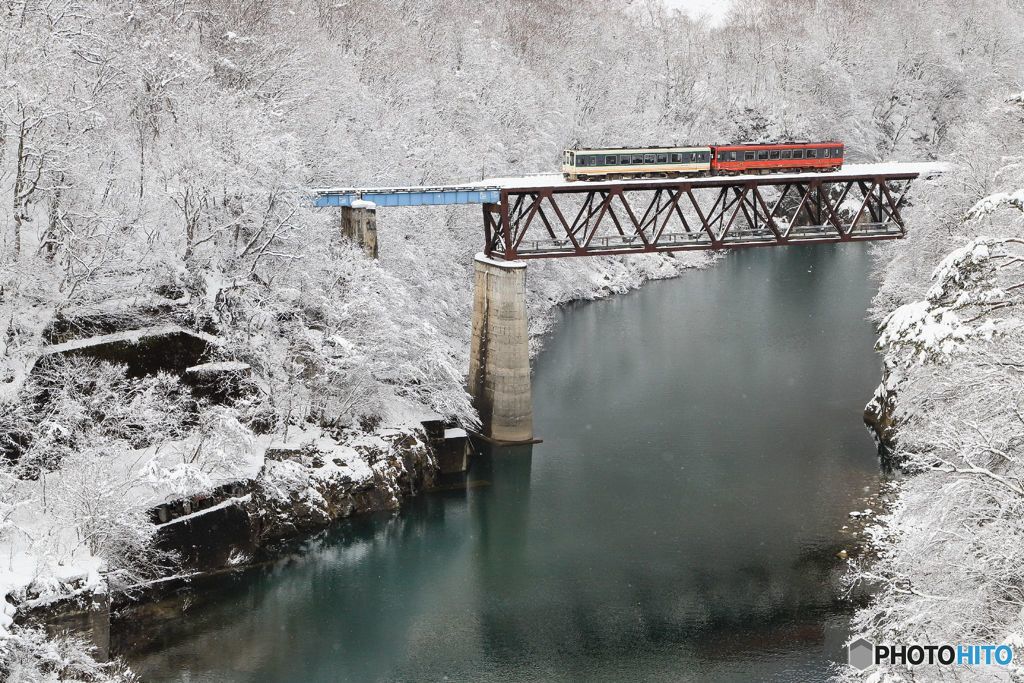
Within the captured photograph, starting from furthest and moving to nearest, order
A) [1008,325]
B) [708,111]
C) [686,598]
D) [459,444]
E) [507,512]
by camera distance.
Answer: [708,111]
[459,444]
[507,512]
[686,598]
[1008,325]

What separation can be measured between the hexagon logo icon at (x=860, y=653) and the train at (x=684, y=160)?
25908mm

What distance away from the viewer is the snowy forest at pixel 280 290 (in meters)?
18.2

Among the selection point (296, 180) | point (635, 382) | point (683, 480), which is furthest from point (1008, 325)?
point (635, 382)

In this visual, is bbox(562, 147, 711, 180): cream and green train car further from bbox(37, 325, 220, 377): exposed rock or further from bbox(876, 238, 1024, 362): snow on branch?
bbox(876, 238, 1024, 362): snow on branch

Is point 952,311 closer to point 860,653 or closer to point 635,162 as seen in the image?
point 860,653

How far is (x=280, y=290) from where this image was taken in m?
40.3

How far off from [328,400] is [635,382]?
1850cm

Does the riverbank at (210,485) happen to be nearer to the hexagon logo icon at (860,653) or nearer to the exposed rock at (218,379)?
the exposed rock at (218,379)

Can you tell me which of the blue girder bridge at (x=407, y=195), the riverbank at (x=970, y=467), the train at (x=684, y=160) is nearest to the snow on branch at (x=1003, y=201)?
the riverbank at (x=970, y=467)

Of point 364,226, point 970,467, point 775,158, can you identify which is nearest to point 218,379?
point 364,226

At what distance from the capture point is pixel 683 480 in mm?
39594

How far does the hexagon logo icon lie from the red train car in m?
26.3

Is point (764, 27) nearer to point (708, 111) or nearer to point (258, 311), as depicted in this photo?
point (708, 111)

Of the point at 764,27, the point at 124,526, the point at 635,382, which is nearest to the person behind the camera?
the point at 124,526
